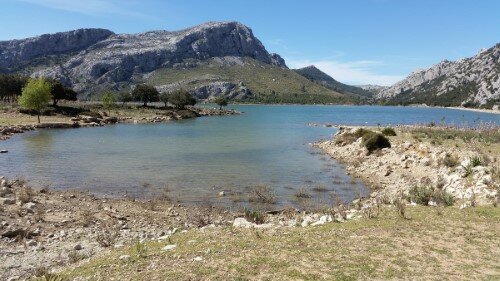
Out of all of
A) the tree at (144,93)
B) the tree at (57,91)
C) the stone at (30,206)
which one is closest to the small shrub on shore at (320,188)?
the stone at (30,206)

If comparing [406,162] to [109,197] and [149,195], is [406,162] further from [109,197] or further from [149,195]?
[109,197]

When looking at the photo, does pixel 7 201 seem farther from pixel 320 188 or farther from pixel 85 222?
pixel 320 188

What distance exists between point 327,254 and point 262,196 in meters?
12.9

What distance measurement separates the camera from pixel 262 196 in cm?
2372

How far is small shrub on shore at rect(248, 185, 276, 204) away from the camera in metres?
23.4

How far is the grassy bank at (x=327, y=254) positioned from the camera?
9609 millimetres

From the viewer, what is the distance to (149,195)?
24.4 meters

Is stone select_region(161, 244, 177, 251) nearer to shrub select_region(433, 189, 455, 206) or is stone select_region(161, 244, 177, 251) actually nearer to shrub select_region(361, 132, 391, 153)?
shrub select_region(433, 189, 455, 206)

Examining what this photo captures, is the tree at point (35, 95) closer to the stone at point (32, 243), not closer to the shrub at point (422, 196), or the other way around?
the stone at point (32, 243)

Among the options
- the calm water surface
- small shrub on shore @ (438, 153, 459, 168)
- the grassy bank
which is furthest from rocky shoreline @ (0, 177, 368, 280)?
small shrub on shore @ (438, 153, 459, 168)

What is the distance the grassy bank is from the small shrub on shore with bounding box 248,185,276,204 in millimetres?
9291

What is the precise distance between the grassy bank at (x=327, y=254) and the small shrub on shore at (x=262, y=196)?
30.5 ft

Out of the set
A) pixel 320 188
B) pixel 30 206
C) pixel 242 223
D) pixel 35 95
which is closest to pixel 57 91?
pixel 35 95

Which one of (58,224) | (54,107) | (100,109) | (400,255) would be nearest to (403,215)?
(400,255)
